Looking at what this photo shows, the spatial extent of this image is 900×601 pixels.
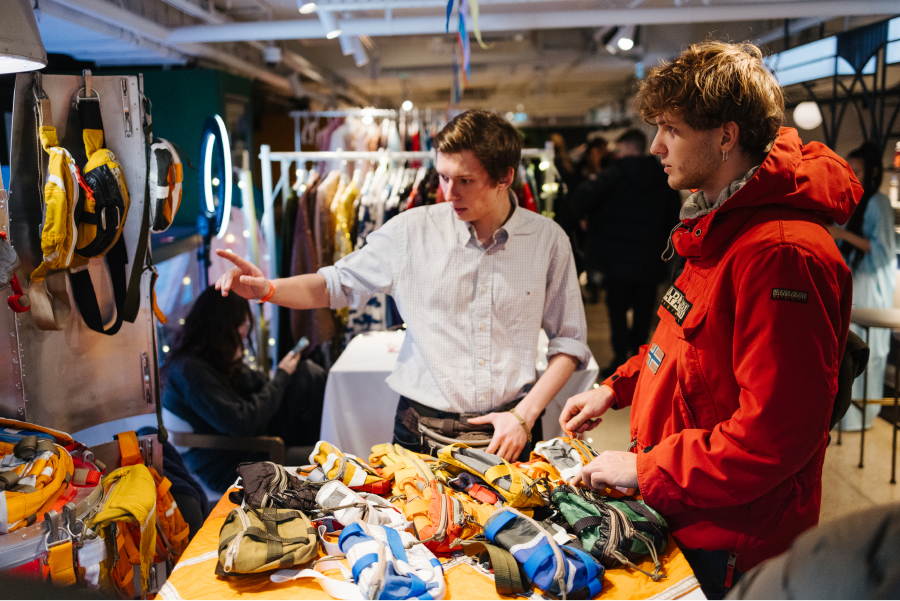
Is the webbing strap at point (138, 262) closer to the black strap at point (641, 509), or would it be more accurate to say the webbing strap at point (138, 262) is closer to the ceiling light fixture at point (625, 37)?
the black strap at point (641, 509)

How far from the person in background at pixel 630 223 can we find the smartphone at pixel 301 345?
245cm

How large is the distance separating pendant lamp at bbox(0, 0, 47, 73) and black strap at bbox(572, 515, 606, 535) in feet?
5.46

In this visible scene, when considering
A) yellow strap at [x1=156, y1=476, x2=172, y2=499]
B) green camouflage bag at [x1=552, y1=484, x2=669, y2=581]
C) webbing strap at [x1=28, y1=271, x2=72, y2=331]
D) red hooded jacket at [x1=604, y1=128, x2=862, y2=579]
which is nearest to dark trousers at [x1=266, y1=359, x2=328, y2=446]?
yellow strap at [x1=156, y1=476, x2=172, y2=499]

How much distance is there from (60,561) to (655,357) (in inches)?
56.3

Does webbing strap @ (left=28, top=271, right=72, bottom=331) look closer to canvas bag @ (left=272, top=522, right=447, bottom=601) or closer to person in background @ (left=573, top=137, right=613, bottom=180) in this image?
canvas bag @ (left=272, top=522, right=447, bottom=601)

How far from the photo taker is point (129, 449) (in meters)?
2.01

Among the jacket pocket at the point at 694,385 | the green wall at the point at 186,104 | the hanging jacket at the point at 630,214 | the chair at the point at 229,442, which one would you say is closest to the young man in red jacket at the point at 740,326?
the jacket pocket at the point at 694,385

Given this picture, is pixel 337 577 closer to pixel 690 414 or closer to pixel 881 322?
pixel 690 414

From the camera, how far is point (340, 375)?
281 centimetres

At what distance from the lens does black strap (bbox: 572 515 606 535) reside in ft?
4.02

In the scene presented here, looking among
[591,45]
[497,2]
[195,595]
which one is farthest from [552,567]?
[591,45]

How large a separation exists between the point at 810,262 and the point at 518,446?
0.89 m

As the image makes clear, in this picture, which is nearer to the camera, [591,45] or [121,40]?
[121,40]

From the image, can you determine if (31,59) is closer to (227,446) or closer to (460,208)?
(460,208)
